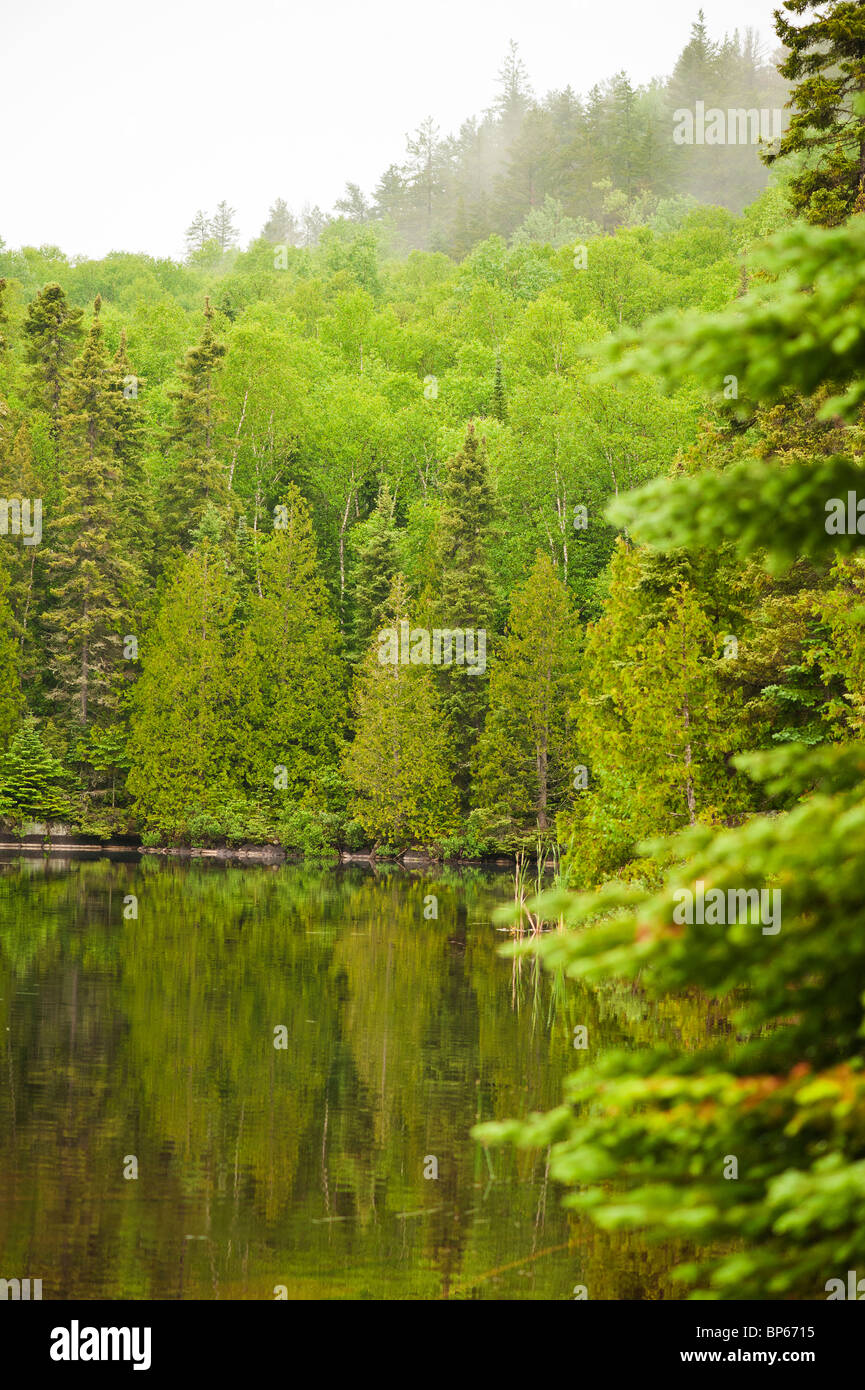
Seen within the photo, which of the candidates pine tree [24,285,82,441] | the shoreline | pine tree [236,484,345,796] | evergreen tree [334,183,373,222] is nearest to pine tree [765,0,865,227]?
the shoreline

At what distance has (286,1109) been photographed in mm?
15500

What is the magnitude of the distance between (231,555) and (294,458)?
10156mm

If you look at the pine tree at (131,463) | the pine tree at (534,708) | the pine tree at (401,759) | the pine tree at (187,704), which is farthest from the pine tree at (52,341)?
the pine tree at (534,708)

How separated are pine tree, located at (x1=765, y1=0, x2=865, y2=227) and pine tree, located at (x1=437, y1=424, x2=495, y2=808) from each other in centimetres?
2778

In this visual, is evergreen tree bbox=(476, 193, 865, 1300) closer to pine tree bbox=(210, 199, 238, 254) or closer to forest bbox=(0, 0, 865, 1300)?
forest bbox=(0, 0, 865, 1300)

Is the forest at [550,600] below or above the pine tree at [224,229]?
below

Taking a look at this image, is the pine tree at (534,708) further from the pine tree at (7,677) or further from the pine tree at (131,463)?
the pine tree at (7,677)

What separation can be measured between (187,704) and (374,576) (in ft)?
29.4

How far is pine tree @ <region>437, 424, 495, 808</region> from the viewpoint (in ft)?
166

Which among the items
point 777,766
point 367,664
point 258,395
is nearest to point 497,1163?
point 777,766

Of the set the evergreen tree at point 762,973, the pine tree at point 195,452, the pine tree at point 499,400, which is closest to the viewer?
the evergreen tree at point 762,973

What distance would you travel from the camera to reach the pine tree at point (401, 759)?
160 ft

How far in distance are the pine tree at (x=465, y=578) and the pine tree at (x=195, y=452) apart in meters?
10.3

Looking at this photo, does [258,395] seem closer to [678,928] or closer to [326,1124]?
[326,1124]
